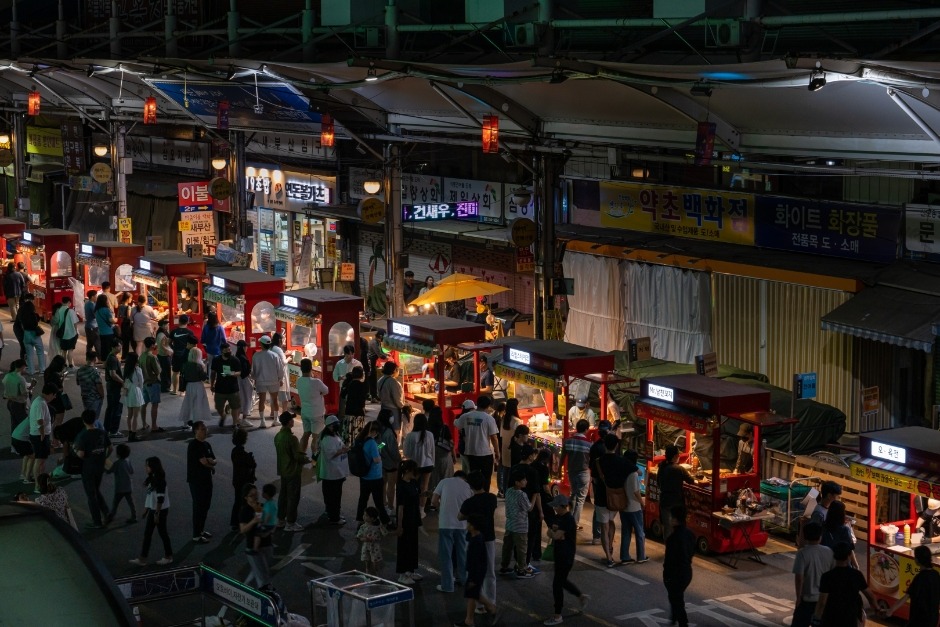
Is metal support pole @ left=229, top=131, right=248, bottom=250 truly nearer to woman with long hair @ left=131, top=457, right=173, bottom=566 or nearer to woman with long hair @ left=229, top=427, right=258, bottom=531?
woman with long hair @ left=229, top=427, right=258, bottom=531

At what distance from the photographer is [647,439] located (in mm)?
18594

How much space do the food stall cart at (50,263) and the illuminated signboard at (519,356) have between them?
668 inches

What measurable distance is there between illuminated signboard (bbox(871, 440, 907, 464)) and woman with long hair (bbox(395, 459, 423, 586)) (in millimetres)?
4950

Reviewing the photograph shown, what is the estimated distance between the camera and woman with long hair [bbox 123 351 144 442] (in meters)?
21.9

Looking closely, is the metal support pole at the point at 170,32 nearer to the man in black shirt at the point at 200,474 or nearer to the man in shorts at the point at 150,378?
the man in shorts at the point at 150,378

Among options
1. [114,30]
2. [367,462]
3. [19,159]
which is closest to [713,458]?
[367,462]

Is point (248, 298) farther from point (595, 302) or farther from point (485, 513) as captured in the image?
point (485, 513)

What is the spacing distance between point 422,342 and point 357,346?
9.05ft

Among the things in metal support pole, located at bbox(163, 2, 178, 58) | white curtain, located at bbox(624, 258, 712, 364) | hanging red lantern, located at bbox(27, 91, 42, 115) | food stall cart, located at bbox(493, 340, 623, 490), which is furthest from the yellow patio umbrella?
hanging red lantern, located at bbox(27, 91, 42, 115)

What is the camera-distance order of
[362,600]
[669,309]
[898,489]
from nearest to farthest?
[362,600] < [898,489] < [669,309]

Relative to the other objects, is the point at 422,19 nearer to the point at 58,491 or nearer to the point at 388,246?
the point at 388,246

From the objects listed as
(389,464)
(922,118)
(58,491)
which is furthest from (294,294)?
(922,118)

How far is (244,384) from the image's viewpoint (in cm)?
2292

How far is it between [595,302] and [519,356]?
6.89 meters
